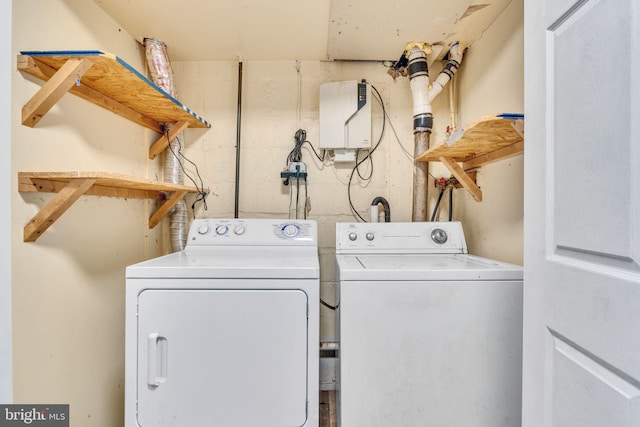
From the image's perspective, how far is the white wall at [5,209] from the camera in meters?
0.50

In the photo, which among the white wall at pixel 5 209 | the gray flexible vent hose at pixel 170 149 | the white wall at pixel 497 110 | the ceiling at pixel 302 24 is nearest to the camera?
the white wall at pixel 5 209

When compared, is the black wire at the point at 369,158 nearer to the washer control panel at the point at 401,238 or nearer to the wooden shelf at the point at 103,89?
the washer control panel at the point at 401,238

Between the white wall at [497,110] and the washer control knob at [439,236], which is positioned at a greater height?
the white wall at [497,110]

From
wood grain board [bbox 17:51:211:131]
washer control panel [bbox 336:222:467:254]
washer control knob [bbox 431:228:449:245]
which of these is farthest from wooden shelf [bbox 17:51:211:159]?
washer control knob [bbox 431:228:449:245]

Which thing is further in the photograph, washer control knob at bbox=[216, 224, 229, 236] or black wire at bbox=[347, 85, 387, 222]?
black wire at bbox=[347, 85, 387, 222]

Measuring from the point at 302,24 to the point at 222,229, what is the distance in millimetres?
1301

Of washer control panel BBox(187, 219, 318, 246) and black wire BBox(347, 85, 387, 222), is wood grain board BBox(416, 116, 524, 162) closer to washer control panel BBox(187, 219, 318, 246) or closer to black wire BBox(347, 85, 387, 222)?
black wire BBox(347, 85, 387, 222)

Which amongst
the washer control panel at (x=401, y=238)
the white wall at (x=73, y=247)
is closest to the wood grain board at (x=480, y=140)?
the washer control panel at (x=401, y=238)

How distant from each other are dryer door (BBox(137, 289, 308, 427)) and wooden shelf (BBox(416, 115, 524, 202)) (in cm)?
108

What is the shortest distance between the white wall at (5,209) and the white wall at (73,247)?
2.49 ft
